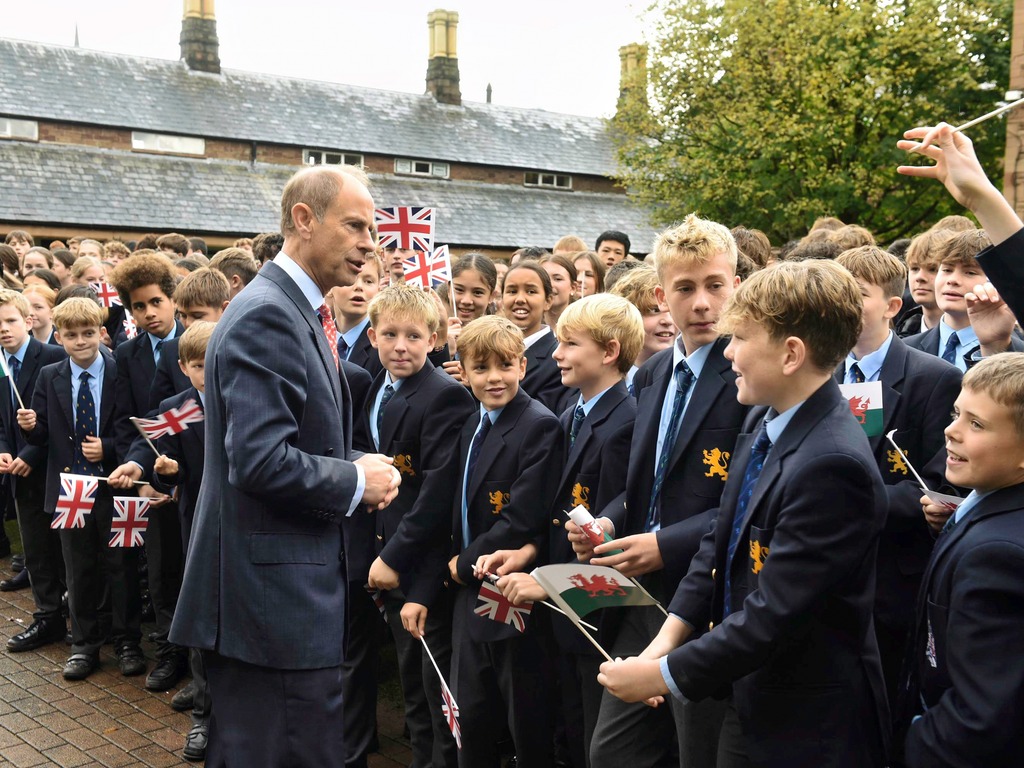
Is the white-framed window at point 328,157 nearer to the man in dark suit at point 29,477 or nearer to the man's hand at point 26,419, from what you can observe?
the man in dark suit at point 29,477

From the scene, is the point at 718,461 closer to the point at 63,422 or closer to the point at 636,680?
the point at 636,680

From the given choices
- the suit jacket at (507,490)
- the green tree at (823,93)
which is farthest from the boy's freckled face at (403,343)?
the green tree at (823,93)

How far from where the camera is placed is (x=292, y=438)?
326 cm

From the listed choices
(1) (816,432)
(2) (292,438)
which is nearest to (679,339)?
(1) (816,432)

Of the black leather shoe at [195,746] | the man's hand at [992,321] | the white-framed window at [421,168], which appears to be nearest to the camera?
the man's hand at [992,321]

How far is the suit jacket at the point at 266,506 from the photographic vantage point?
3.17 metres

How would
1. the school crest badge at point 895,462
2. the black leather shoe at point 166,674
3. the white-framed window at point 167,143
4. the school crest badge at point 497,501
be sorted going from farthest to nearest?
the white-framed window at point 167,143, the black leather shoe at point 166,674, the school crest badge at point 497,501, the school crest badge at point 895,462

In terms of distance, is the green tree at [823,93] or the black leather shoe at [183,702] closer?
the black leather shoe at [183,702]

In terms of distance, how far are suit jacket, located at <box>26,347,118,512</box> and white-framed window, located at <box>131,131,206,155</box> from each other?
27.5m

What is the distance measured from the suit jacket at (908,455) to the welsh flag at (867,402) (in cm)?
6

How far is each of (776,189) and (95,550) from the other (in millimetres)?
21333

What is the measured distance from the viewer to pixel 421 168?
124 feet

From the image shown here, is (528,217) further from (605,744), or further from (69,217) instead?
(605,744)

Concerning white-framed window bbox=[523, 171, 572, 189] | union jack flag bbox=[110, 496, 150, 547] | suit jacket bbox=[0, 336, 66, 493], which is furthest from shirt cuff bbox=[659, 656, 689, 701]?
white-framed window bbox=[523, 171, 572, 189]
